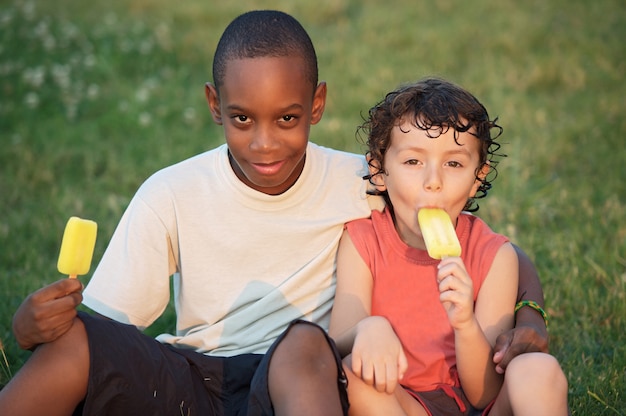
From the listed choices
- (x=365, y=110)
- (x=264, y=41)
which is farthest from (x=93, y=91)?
(x=264, y=41)

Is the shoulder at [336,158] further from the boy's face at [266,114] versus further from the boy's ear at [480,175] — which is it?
the boy's ear at [480,175]

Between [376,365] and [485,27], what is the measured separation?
694 centimetres

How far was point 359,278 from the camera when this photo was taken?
315 cm

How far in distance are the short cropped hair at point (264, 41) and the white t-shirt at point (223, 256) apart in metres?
0.42

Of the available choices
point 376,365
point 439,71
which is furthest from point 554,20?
point 376,365

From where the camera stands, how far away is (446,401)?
3.01m

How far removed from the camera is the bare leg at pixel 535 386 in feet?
8.71

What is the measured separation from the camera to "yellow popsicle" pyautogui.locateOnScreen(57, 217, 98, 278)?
2795 mm

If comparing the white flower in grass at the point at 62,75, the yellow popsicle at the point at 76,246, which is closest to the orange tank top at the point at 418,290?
the yellow popsicle at the point at 76,246

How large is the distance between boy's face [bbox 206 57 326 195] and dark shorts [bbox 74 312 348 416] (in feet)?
2.20

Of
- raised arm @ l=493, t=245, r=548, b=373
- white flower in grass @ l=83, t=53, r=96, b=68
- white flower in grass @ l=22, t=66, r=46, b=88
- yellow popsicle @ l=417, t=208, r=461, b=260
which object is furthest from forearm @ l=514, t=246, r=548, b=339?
white flower in grass @ l=83, t=53, r=96, b=68

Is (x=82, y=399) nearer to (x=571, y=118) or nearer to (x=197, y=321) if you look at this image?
(x=197, y=321)

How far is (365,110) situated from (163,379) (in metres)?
4.44

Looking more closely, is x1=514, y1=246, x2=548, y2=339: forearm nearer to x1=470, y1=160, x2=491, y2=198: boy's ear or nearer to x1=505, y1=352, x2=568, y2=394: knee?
x1=505, y1=352, x2=568, y2=394: knee
